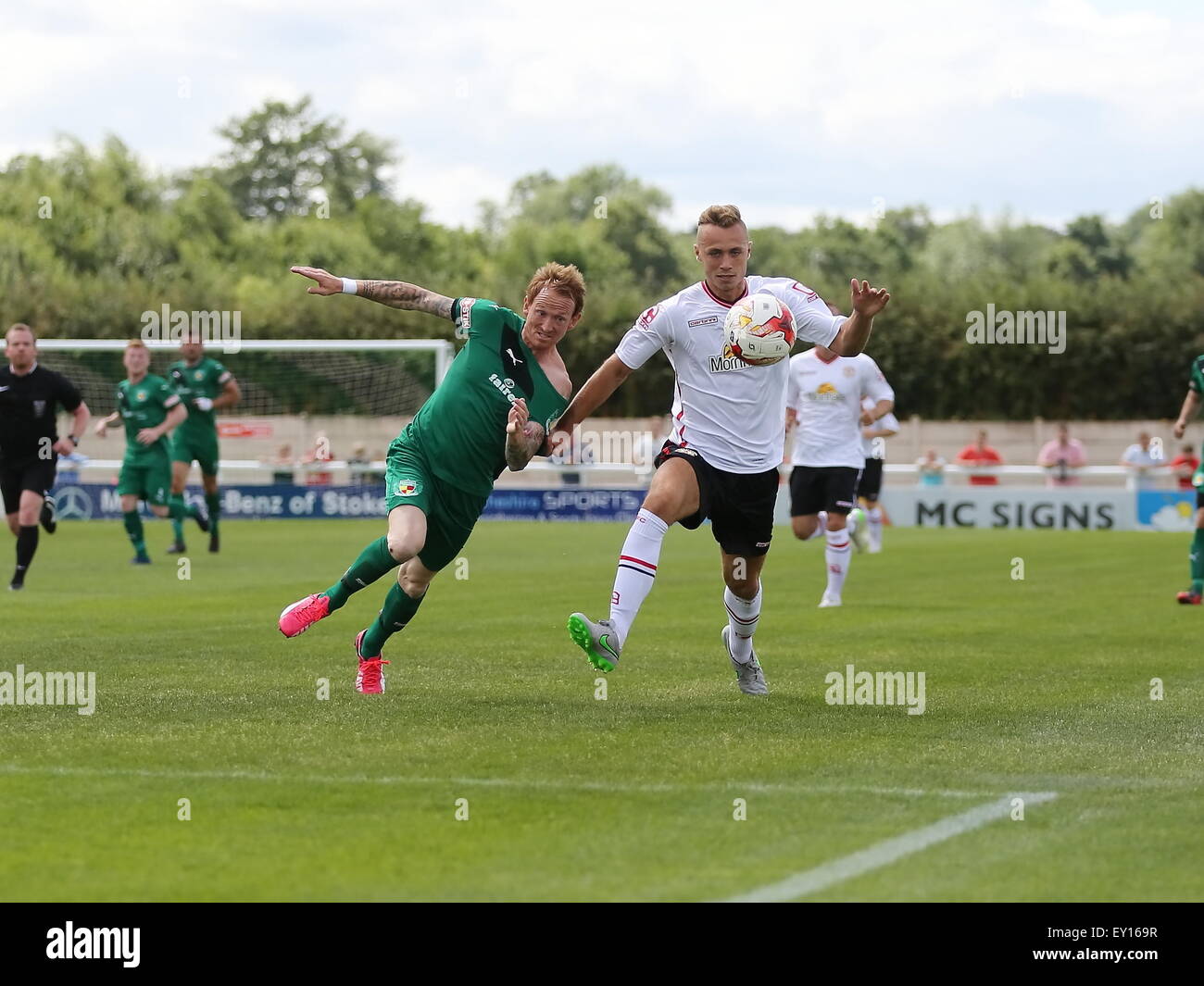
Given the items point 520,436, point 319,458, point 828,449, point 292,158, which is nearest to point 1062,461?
point 319,458

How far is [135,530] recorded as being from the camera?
20.7m

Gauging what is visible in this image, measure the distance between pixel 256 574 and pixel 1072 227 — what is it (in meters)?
68.8

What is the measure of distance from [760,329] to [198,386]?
14400mm

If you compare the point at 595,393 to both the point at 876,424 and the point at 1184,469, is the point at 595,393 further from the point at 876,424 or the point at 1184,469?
the point at 1184,469

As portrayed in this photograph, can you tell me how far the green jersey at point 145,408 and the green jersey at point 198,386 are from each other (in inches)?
18.4

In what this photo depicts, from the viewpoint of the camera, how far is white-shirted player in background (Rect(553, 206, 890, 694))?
343 inches

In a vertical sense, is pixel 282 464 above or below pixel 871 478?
above

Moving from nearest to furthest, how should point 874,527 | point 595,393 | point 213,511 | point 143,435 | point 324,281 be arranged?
1. point 324,281
2. point 595,393
3. point 143,435
4. point 213,511
5. point 874,527

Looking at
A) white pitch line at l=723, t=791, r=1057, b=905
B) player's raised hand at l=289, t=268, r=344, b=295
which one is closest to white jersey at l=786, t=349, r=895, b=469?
player's raised hand at l=289, t=268, r=344, b=295

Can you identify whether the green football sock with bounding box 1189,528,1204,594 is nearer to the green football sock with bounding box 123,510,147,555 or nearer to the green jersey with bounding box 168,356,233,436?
the green football sock with bounding box 123,510,147,555

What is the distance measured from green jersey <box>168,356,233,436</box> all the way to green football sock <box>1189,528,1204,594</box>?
37.7ft

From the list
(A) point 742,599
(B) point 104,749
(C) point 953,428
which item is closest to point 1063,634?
(A) point 742,599

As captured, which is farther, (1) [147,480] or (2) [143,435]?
(1) [147,480]
